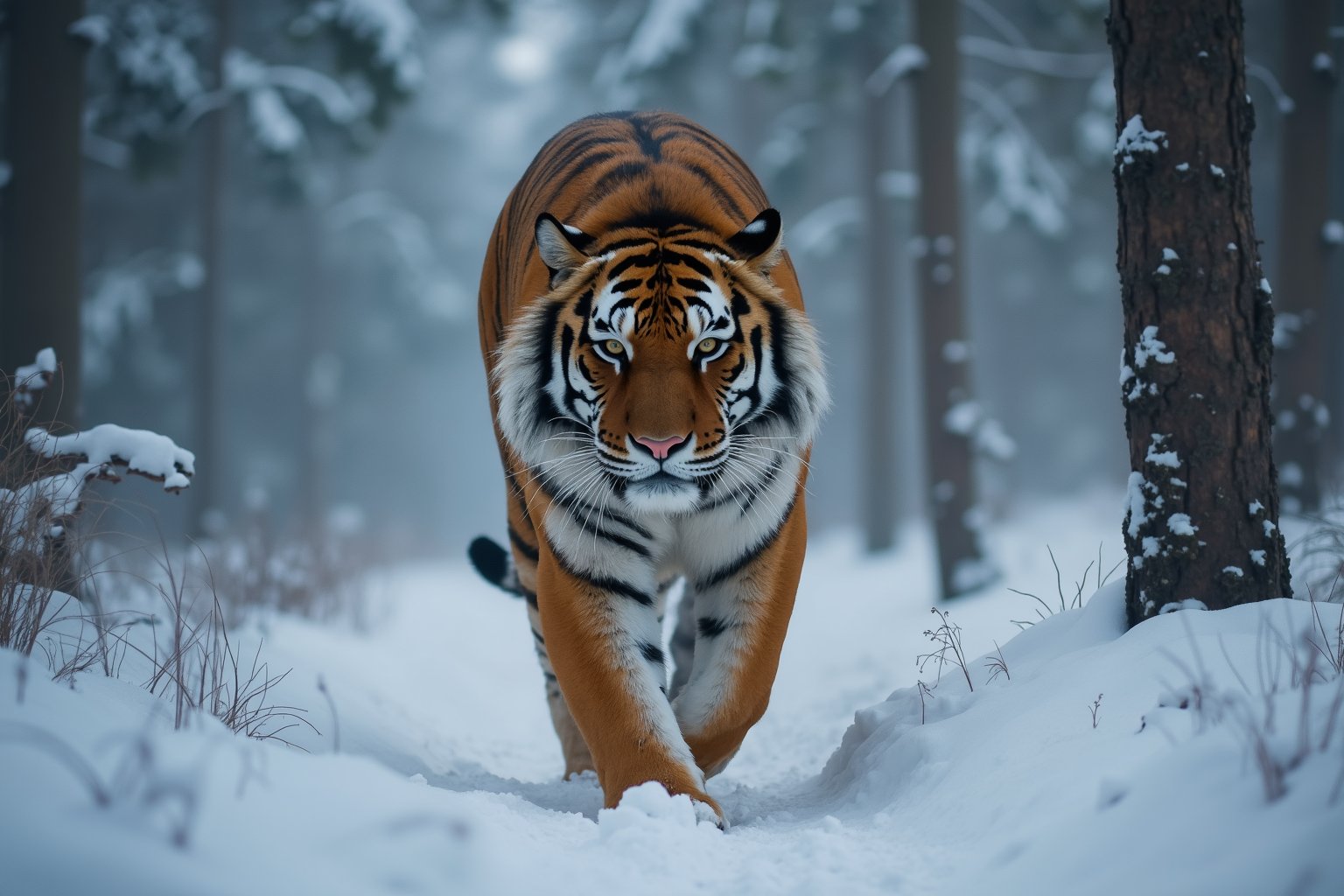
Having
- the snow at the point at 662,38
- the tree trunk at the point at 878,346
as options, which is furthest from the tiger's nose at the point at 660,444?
the snow at the point at 662,38

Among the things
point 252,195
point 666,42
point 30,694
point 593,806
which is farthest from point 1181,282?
point 252,195

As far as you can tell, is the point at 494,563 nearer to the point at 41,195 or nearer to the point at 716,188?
the point at 716,188

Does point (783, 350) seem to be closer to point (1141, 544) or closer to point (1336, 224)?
point (1141, 544)

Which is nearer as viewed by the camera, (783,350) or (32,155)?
(783,350)

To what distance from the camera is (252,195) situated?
1653cm

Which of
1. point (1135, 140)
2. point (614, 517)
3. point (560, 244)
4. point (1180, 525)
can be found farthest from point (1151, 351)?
point (560, 244)

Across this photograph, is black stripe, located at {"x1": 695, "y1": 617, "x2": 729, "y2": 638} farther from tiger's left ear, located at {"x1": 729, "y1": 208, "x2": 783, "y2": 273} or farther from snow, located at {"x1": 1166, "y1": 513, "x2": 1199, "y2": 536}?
snow, located at {"x1": 1166, "y1": 513, "x2": 1199, "y2": 536}

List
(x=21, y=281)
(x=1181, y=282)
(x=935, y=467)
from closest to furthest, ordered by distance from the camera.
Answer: (x=1181, y=282), (x=21, y=281), (x=935, y=467)

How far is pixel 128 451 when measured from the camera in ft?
10.3

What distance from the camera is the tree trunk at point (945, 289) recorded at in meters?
6.91

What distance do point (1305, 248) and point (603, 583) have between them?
5.79 m

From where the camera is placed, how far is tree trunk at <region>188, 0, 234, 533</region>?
35.0 ft

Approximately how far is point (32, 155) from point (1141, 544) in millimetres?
4881

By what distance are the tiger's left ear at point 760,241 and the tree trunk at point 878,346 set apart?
794cm
